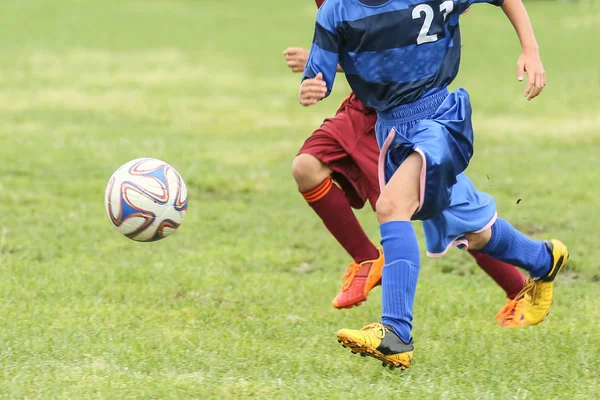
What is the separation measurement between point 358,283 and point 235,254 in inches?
73.7

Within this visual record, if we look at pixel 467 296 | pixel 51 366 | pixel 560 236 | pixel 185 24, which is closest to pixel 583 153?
pixel 560 236

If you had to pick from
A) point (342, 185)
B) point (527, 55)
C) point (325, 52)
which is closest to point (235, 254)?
point (342, 185)

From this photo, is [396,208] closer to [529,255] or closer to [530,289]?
[529,255]

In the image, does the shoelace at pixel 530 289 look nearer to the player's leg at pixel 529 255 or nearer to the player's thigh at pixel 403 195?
the player's leg at pixel 529 255

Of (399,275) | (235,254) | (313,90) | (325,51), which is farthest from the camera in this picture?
(235,254)

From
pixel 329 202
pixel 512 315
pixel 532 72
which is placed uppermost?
pixel 532 72

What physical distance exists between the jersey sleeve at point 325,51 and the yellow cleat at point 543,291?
57.4 inches

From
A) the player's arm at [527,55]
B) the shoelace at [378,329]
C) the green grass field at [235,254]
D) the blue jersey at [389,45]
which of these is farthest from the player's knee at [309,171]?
the shoelace at [378,329]

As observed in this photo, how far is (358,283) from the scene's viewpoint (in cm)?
507

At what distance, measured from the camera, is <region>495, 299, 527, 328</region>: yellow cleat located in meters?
4.95

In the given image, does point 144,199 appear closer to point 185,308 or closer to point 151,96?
point 185,308

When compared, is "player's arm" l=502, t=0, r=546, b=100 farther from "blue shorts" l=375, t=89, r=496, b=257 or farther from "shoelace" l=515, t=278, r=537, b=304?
"shoelace" l=515, t=278, r=537, b=304

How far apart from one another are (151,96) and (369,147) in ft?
33.4

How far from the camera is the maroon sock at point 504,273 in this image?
16.8 ft
